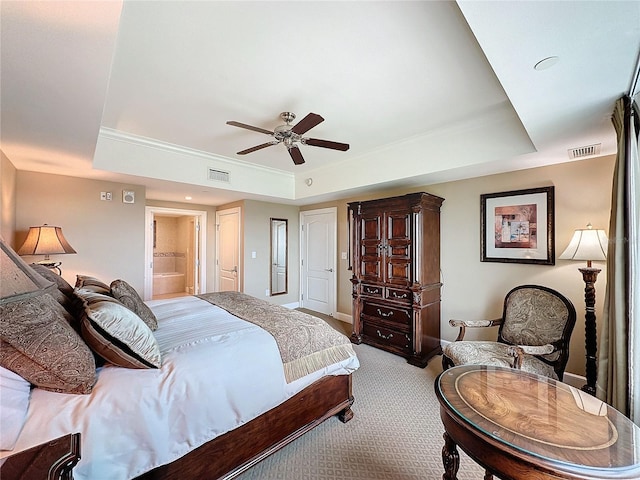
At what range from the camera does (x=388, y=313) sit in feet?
11.6

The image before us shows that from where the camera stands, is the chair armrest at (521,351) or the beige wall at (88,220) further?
the beige wall at (88,220)

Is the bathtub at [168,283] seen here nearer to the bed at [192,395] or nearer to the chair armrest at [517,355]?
the bed at [192,395]

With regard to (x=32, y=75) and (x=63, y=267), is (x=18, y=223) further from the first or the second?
(x=32, y=75)

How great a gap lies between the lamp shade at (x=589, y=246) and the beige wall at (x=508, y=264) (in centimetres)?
39

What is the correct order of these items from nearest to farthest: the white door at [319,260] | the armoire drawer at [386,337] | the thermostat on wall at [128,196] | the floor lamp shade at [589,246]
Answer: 1. the floor lamp shade at [589,246]
2. the armoire drawer at [386,337]
3. the thermostat on wall at [128,196]
4. the white door at [319,260]

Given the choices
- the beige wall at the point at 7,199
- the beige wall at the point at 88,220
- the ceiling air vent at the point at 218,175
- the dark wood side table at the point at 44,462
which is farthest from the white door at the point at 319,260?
the dark wood side table at the point at 44,462

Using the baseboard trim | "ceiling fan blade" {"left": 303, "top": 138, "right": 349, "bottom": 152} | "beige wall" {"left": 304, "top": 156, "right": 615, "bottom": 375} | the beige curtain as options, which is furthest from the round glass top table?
the baseboard trim

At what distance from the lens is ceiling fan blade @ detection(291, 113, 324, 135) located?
2.04 metres

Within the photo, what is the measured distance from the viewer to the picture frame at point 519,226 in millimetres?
2848

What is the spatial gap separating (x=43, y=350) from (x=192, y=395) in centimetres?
66

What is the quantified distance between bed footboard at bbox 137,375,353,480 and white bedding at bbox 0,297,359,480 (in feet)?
0.30

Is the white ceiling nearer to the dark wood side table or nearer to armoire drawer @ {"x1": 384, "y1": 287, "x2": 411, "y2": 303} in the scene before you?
armoire drawer @ {"x1": 384, "y1": 287, "x2": 411, "y2": 303}

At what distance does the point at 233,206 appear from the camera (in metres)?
5.38

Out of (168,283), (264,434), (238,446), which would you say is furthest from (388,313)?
(168,283)
